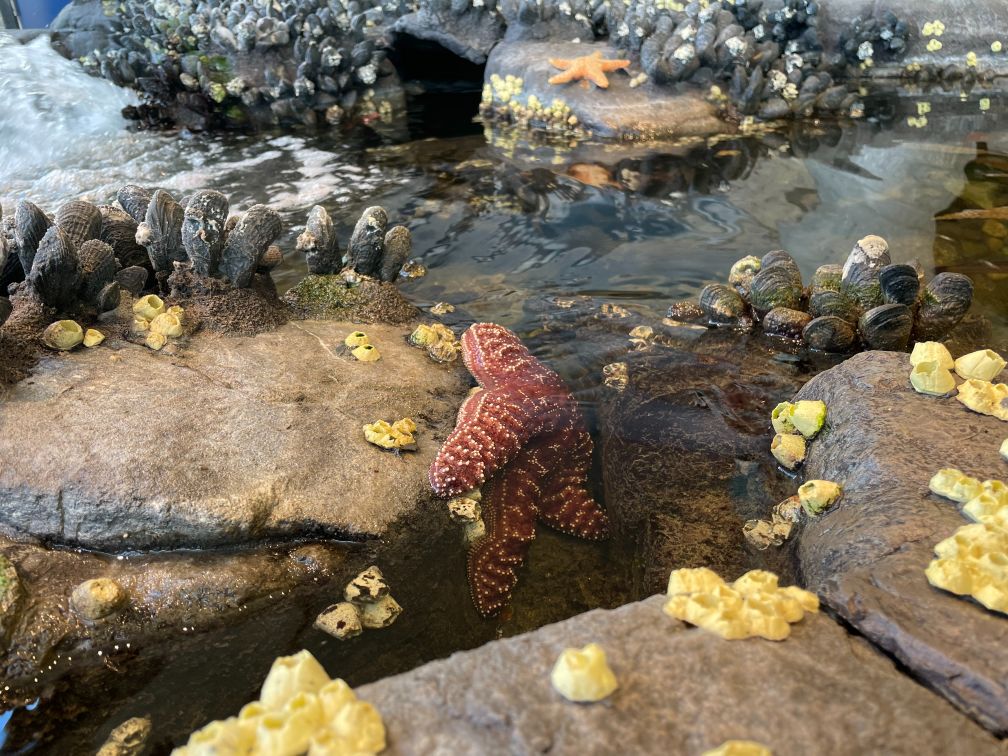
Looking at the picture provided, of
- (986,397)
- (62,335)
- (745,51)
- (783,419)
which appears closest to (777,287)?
(783,419)

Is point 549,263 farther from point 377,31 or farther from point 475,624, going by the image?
point 377,31

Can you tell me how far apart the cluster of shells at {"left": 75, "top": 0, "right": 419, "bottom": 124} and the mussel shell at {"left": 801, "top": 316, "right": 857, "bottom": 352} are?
7636 mm

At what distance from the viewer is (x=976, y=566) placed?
2533mm

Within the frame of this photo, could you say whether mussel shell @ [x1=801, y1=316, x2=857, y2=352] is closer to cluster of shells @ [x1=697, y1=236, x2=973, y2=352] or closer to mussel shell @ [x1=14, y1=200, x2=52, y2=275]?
cluster of shells @ [x1=697, y1=236, x2=973, y2=352]

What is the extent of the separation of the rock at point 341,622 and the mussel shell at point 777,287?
364 cm

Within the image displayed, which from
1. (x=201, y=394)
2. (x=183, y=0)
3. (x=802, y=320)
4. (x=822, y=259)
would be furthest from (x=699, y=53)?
(x=201, y=394)

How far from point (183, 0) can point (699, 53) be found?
730cm

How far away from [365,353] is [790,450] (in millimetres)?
2482

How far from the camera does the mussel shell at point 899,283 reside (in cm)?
480

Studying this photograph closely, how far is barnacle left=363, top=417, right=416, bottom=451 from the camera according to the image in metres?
4.03

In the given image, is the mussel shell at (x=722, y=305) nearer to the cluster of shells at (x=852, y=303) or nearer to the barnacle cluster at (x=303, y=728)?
the cluster of shells at (x=852, y=303)

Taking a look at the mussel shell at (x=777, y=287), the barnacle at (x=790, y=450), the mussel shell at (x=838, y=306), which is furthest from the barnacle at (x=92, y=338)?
the mussel shell at (x=838, y=306)

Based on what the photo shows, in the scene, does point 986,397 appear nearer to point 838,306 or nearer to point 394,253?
point 838,306

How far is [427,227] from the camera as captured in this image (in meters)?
7.39
